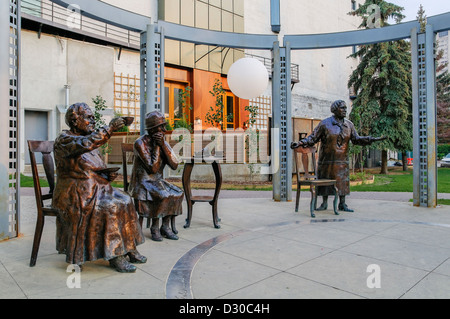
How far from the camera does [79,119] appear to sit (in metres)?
3.17

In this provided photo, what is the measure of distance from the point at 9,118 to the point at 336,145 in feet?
16.7

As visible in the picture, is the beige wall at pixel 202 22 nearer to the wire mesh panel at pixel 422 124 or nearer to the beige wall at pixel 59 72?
the beige wall at pixel 59 72

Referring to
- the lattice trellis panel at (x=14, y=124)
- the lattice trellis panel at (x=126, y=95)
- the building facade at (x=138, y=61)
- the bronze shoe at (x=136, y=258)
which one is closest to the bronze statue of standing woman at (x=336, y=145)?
the bronze shoe at (x=136, y=258)

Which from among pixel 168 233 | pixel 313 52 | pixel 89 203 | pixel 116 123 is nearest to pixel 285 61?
pixel 168 233

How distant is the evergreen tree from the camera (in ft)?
65.7

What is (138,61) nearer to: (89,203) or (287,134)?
(287,134)

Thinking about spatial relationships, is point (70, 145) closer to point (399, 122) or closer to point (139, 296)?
point (139, 296)

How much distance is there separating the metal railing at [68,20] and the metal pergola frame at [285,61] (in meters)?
9.34

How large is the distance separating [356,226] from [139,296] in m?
3.54

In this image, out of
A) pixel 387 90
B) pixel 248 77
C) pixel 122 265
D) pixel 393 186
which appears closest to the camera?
pixel 122 265

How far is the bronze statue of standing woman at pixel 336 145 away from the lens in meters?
6.43

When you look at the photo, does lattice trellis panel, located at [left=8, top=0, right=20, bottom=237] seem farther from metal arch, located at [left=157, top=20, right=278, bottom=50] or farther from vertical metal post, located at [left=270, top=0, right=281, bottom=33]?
vertical metal post, located at [left=270, top=0, right=281, bottom=33]
